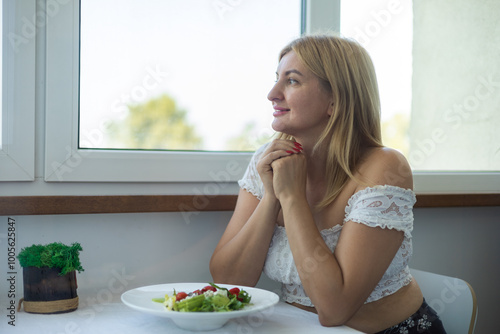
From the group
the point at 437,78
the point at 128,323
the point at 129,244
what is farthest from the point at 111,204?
the point at 437,78

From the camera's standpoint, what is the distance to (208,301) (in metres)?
1.08

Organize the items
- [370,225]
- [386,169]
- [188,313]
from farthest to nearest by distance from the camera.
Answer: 1. [386,169]
2. [370,225]
3. [188,313]

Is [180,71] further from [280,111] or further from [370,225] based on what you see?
[370,225]

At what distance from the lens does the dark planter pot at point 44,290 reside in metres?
1.21

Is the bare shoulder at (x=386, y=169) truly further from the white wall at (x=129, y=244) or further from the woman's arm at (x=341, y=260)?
the white wall at (x=129, y=244)

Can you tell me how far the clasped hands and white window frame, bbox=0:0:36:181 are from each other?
0.68 metres

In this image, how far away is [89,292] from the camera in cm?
157

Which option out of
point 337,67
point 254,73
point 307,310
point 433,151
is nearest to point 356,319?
point 307,310

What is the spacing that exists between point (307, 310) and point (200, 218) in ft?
1.58

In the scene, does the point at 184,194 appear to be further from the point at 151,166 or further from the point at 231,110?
the point at 231,110

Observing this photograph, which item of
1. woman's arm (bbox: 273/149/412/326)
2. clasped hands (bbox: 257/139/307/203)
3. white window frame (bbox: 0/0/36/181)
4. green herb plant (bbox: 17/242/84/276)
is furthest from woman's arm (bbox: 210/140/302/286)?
white window frame (bbox: 0/0/36/181)

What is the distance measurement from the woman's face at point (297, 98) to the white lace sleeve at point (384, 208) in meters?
0.28

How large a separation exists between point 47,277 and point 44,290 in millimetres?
32

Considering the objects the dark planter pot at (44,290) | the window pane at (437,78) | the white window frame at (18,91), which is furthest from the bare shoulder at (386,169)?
the white window frame at (18,91)
